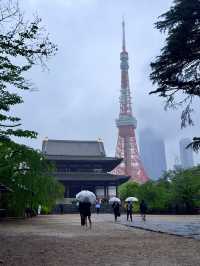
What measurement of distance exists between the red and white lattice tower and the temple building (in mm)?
12214

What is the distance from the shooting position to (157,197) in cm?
4284

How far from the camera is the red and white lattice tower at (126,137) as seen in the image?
242 feet

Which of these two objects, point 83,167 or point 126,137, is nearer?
point 83,167

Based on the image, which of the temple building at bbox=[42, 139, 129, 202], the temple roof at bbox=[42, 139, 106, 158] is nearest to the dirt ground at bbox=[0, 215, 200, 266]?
the temple building at bbox=[42, 139, 129, 202]

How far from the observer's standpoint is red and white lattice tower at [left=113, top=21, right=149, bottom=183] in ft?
242

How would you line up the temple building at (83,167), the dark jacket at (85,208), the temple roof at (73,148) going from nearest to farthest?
the dark jacket at (85,208) → the temple building at (83,167) → the temple roof at (73,148)

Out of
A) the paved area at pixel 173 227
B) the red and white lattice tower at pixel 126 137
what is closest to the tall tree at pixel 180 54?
the paved area at pixel 173 227

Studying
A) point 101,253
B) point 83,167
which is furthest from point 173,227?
point 83,167

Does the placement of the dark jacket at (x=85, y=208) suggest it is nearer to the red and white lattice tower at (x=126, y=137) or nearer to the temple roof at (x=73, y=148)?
the temple roof at (x=73, y=148)

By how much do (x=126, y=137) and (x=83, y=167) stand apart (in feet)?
82.8

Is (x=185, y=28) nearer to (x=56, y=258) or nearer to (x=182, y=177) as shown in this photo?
(x=56, y=258)

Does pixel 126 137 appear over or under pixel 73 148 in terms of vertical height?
over

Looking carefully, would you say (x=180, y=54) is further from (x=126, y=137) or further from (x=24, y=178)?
(x=126, y=137)

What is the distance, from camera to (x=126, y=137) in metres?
80.4
